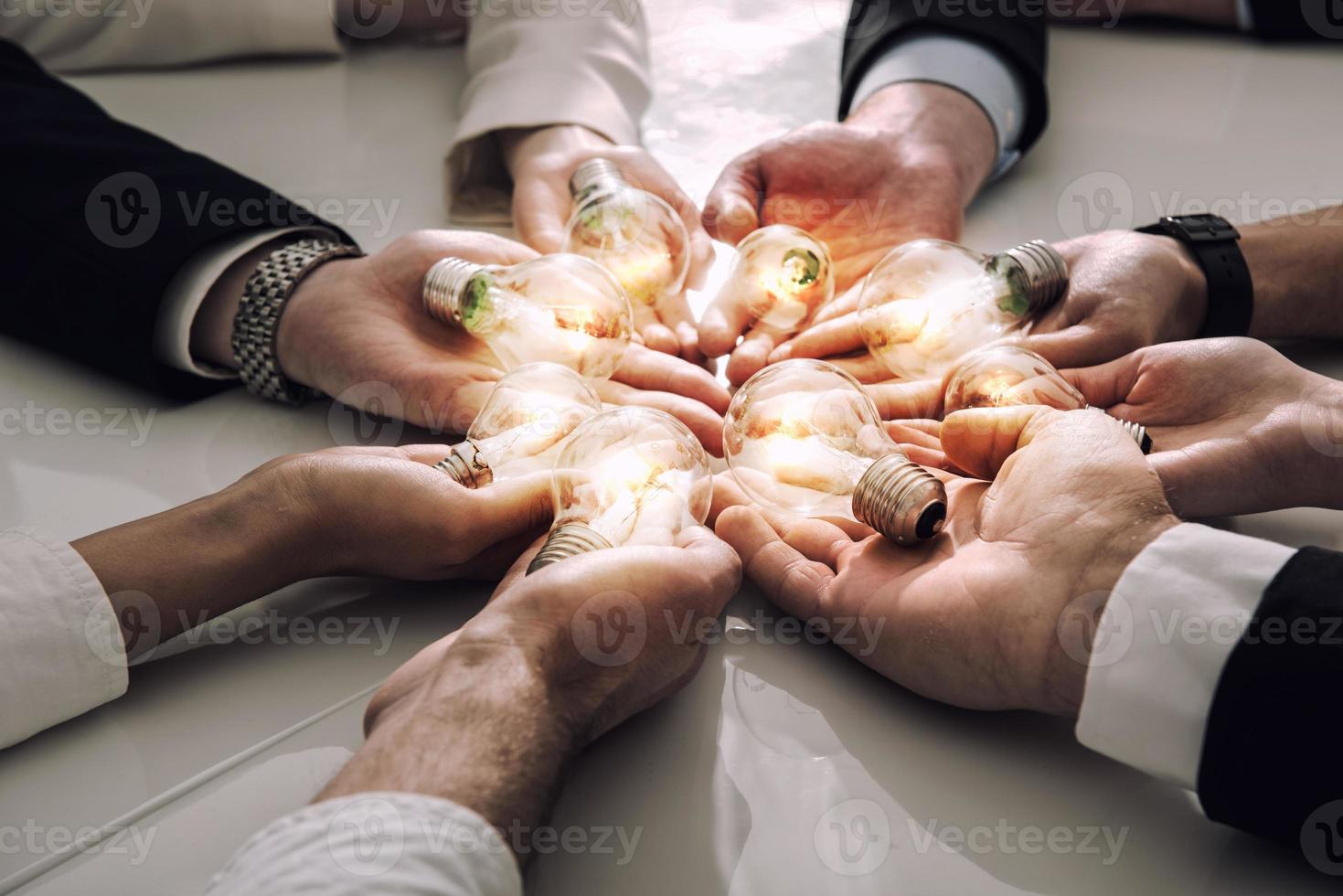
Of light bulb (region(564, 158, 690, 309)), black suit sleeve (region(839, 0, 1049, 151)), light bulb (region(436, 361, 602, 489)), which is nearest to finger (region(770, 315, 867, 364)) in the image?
light bulb (region(564, 158, 690, 309))

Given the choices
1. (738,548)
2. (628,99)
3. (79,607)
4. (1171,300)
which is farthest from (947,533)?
(628,99)

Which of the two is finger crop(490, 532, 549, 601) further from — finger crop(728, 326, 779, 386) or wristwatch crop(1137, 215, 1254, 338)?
wristwatch crop(1137, 215, 1254, 338)

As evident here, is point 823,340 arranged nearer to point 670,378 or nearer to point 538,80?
point 670,378

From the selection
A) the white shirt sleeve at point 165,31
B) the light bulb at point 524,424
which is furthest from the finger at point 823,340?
the white shirt sleeve at point 165,31

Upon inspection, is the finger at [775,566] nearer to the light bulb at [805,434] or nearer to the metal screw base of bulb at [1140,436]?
the light bulb at [805,434]

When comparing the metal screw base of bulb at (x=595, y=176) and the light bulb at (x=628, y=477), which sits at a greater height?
the metal screw base of bulb at (x=595, y=176)

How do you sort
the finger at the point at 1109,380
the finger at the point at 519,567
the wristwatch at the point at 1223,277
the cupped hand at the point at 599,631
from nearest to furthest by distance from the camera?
the cupped hand at the point at 599,631
the finger at the point at 519,567
the finger at the point at 1109,380
the wristwatch at the point at 1223,277
